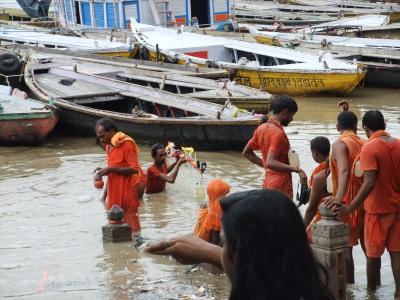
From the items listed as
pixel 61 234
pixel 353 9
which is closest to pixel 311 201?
pixel 61 234

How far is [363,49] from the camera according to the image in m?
24.0

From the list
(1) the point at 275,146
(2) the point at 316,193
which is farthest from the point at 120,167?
(2) the point at 316,193

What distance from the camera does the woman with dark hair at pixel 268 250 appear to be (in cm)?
251

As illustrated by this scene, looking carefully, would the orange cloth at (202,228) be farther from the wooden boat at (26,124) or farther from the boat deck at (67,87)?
the boat deck at (67,87)

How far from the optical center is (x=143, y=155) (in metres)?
14.9

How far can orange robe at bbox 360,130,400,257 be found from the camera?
6.47m

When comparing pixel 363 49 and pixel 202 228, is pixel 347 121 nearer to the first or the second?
pixel 202 228

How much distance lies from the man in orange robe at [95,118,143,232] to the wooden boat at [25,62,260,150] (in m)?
5.46

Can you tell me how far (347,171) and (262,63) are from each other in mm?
17082

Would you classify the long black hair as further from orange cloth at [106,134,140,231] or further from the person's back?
orange cloth at [106,134,140,231]

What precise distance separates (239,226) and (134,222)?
662cm

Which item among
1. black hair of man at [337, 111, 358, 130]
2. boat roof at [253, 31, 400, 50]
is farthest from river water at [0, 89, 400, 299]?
boat roof at [253, 31, 400, 50]

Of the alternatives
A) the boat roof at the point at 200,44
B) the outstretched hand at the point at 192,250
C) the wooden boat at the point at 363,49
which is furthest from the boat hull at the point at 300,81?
the outstretched hand at the point at 192,250

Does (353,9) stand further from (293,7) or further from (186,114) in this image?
(186,114)
